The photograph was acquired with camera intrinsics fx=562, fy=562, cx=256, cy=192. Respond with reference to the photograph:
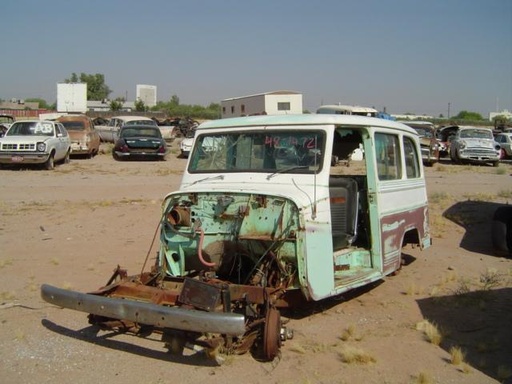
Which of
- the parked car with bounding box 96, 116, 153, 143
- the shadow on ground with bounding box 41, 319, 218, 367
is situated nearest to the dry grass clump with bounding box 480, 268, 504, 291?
the shadow on ground with bounding box 41, 319, 218, 367

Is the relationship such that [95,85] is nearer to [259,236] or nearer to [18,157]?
[18,157]

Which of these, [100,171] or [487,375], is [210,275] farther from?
[100,171]

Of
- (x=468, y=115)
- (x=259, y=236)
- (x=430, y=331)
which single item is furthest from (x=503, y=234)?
(x=468, y=115)

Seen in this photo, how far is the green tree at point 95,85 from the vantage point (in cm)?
9919

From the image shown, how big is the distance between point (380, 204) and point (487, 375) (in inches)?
83.0

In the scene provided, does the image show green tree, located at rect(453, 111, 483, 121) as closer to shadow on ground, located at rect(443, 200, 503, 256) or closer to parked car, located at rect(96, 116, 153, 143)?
parked car, located at rect(96, 116, 153, 143)

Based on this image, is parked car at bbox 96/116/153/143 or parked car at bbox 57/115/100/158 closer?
parked car at bbox 57/115/100/158

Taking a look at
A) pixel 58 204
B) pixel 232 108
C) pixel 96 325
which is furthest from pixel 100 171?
pixel 232 108

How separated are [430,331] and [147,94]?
258 ft

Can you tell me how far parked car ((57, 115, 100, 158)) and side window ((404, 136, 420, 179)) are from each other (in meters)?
17.4

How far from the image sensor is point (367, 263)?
594cm

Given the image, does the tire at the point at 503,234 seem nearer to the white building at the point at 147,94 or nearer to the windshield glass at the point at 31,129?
the windshield glass at the point at 31,129

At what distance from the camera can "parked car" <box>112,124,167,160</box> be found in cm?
2231

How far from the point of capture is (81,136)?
874 inches
